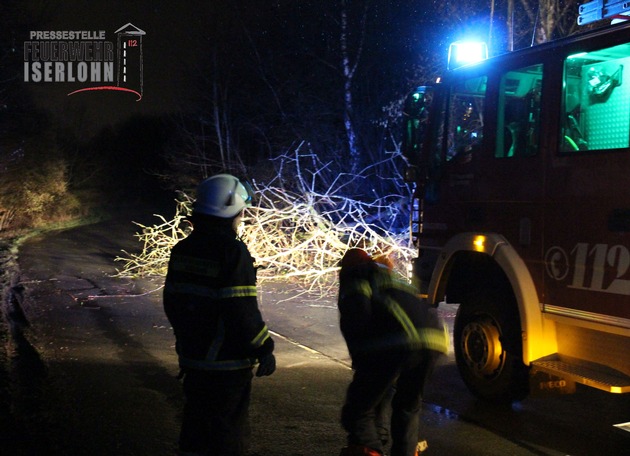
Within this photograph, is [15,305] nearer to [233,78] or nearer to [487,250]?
[487,250]

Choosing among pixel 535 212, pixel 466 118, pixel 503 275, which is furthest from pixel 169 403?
pixel 466 118

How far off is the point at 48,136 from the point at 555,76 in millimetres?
33186

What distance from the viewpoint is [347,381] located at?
21.8 feet

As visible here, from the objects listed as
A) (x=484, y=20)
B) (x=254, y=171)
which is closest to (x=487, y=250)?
(x=484, y=20)

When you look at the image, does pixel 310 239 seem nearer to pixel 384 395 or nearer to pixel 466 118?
pixel 466 118

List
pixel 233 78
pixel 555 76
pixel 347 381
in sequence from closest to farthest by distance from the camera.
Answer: pixel 555 76, pixel 347 381, pixel 233 78

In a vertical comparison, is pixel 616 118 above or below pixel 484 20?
below

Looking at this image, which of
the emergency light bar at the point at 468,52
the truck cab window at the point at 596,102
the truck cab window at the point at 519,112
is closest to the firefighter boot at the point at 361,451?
the truck cab window at the point at 596,102

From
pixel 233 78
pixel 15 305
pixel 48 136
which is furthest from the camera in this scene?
pixel 48 136

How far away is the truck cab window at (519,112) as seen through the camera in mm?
5285

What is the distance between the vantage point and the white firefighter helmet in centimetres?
333

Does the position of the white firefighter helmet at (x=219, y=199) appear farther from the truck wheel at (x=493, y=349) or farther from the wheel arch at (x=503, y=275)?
the truck wheel at (x=493, y=349)

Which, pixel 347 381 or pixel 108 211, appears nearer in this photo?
pixel 347 381

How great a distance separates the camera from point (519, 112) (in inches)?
215
